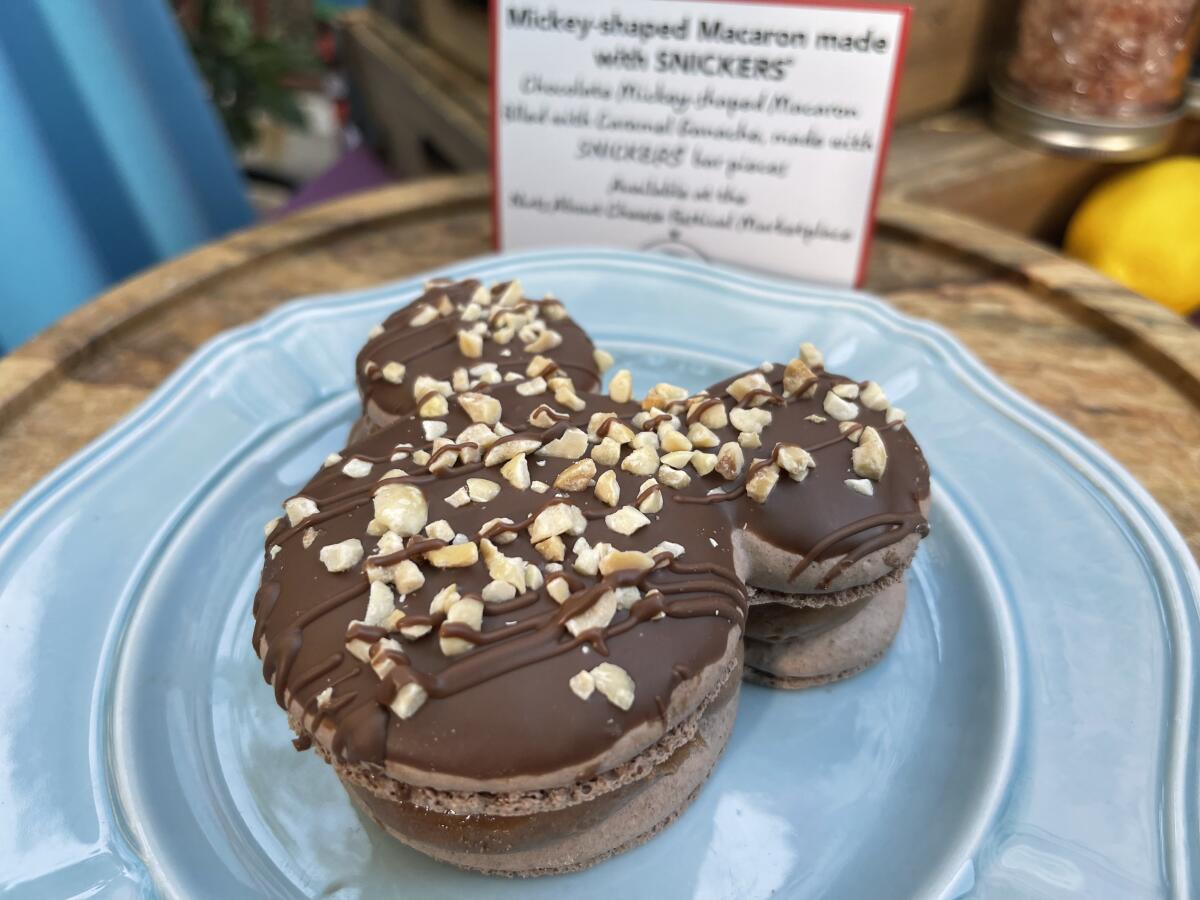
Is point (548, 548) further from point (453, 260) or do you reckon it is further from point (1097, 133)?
point (1097, 133)

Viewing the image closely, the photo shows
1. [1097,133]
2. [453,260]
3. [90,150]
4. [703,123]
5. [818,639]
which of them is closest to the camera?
[818,639]

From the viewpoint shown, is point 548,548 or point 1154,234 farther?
point 1154,234

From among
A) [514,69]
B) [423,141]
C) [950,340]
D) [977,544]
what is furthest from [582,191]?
[423,141]

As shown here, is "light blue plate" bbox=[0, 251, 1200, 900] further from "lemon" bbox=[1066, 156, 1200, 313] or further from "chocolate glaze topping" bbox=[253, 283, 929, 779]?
"lemon" bbox=[1066, 156, 1200, 313]

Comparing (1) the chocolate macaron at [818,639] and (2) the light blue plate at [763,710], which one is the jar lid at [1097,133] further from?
(1) the chocolate macaron at [818,639]

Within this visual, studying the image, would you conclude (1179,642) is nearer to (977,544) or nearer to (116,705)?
(977,544)

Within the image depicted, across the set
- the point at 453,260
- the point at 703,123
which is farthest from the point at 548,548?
the point at 453,260
